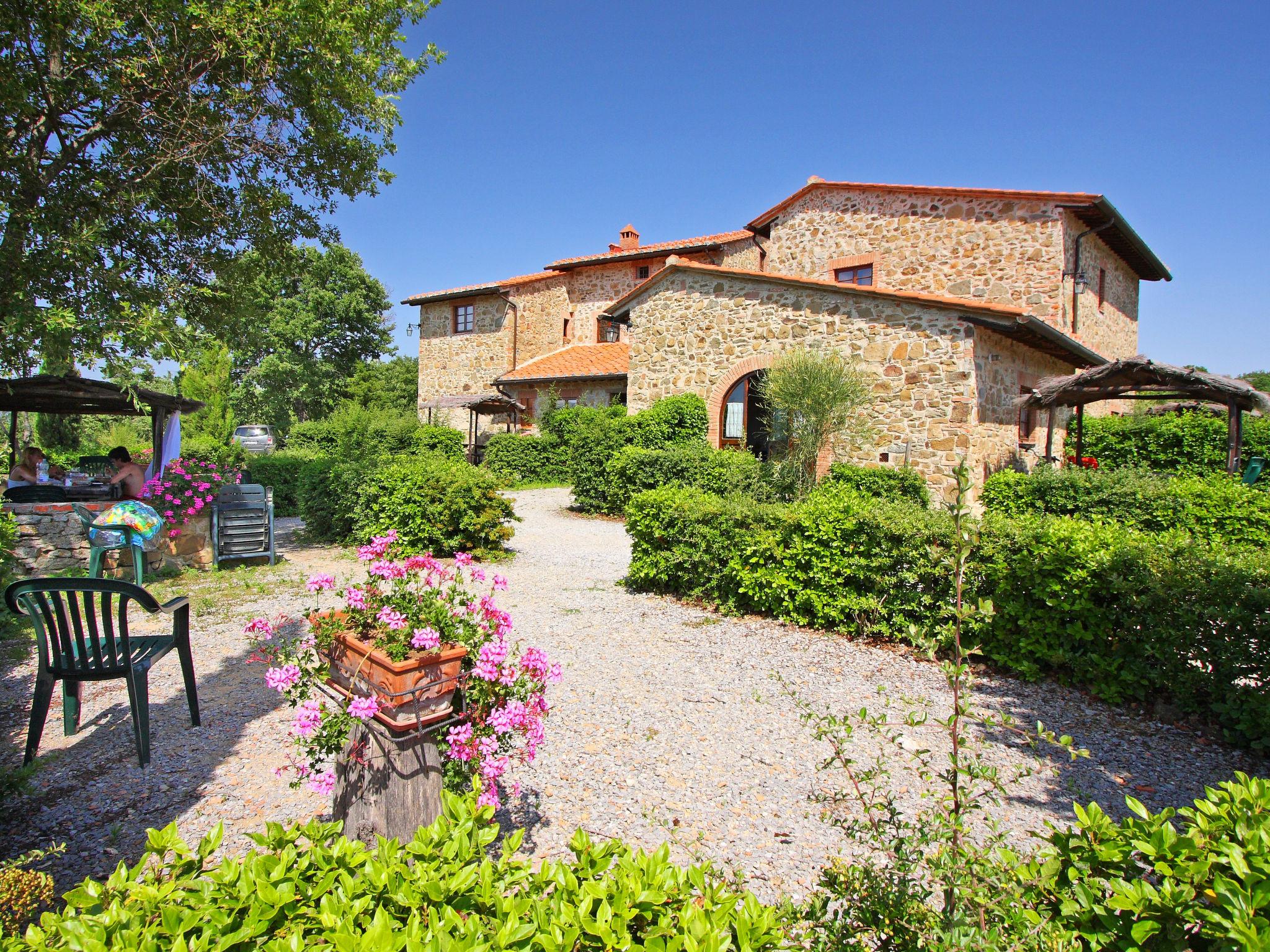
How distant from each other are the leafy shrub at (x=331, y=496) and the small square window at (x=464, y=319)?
50.9 feet

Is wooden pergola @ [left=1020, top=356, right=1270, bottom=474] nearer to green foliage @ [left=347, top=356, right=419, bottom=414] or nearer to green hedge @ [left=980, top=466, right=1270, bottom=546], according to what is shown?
green hedge @ [left=980, top=466, right=1270, bottom=546]

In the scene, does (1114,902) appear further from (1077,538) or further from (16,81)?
(16,81)

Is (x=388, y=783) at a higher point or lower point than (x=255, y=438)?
lower

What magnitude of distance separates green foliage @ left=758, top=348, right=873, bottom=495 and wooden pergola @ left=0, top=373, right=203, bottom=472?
9165 millimetres

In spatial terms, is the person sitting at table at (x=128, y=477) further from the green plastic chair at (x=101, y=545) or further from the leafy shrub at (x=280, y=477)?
the leafy shrub at (x=280, y=477)

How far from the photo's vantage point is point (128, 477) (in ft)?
27.3

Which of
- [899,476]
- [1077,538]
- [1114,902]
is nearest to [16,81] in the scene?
[1114,902]

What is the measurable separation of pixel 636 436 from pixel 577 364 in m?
8.10

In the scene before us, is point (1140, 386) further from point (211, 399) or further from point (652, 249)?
point (211, 399)

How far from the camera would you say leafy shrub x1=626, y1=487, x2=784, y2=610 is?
629 cm

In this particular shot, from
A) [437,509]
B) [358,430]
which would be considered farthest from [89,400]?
[358,430]

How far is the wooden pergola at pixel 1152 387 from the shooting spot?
1009 centimetres

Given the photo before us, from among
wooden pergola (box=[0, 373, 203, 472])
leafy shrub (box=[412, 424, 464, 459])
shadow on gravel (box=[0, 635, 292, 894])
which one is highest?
wooden pergola (box=[0, 373, 203, 472])

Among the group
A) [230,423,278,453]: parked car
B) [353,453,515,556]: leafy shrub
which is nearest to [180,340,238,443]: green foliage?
[230,423,278,453]: parked car
